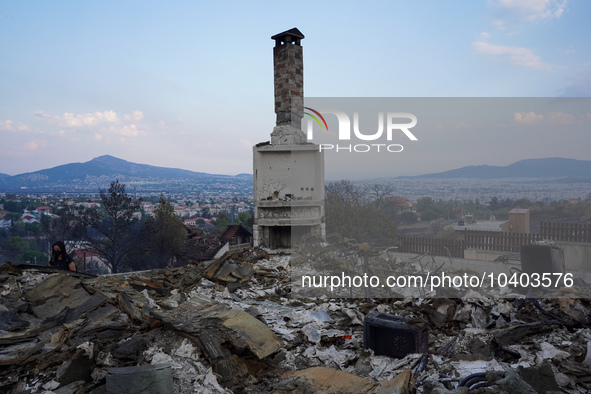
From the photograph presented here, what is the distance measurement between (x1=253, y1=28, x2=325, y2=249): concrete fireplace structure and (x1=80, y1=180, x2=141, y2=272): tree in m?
14.2

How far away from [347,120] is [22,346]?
682cm

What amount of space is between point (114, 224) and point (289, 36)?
58.3 feet

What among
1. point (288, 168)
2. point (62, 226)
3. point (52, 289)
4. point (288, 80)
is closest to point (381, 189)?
point (288, 168)

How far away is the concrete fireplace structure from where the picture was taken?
34.4ft

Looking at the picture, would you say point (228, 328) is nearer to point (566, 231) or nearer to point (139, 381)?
point (139, 381)

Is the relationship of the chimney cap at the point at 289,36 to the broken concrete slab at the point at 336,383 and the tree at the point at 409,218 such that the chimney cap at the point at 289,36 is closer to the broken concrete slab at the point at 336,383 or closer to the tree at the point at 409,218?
the tree at the point at 409,218

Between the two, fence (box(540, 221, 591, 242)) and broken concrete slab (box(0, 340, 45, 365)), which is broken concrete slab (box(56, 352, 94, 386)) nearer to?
broken concrete slab (box(0, 340, 45, 365))

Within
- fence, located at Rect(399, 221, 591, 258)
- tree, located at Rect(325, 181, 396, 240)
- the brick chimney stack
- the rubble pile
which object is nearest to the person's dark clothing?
the rubble pile

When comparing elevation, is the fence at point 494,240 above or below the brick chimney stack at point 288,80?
below

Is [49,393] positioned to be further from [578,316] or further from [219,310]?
[578,316]

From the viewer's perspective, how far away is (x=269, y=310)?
588 cm

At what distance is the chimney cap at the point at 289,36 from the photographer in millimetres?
10562

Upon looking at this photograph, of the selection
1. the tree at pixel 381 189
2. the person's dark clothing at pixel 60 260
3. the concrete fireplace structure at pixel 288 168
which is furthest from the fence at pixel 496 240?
the person's dark clothing at pixel 60 260

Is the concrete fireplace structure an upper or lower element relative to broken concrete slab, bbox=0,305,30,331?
upper
